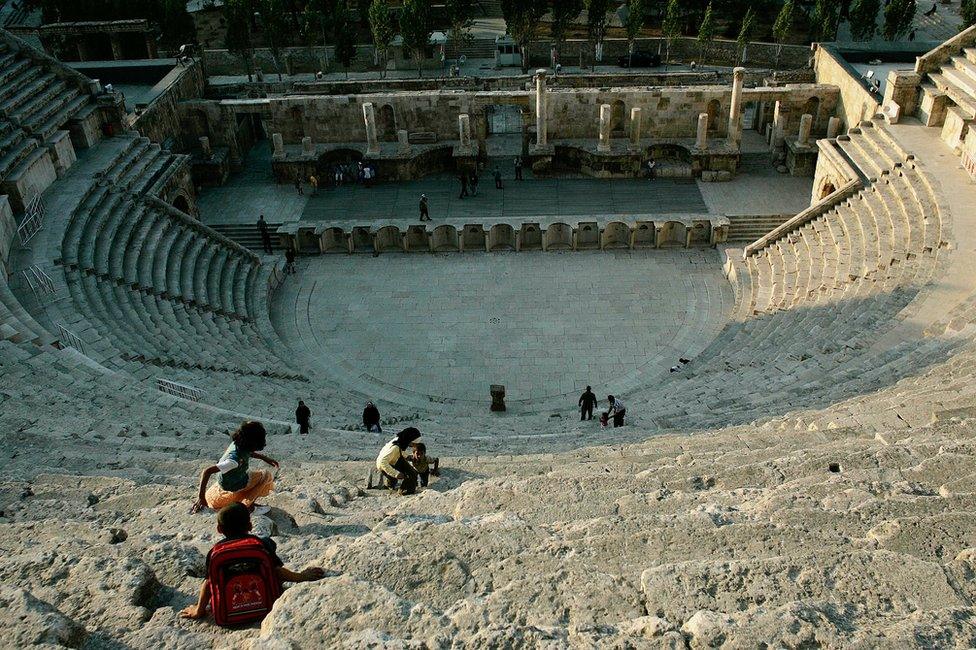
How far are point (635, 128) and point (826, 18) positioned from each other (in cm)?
1556

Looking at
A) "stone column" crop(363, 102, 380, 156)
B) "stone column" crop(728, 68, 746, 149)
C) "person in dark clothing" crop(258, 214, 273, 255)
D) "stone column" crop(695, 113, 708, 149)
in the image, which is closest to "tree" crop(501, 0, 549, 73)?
"stone column" crop(363, 102, 380, 156)

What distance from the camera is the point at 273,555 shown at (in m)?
5.59

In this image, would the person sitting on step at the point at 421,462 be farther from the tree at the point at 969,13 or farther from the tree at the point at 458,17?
the tree at the point at 969,13

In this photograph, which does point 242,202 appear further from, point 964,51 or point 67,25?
point 964,51

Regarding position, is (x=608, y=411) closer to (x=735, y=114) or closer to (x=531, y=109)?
(x=735, y=114)

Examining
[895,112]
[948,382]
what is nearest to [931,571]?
[948,382]

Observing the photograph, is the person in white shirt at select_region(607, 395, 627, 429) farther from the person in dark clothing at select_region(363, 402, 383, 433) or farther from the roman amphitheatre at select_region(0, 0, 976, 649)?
the person in dark clothing at select_region(363, 402, 383, 433)

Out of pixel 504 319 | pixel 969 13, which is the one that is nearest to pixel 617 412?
pixel 504 319

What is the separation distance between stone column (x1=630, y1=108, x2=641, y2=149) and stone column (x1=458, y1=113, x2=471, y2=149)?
19.9 ft

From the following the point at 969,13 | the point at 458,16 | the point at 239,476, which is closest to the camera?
the point at 239,476

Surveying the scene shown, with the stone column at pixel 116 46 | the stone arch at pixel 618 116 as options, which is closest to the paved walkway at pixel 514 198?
the stone arch at pixel 618 116

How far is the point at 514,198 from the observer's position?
27.5 metres

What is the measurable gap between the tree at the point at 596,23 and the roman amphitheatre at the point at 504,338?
1.10 meters

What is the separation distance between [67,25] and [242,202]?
1519 centimetres
